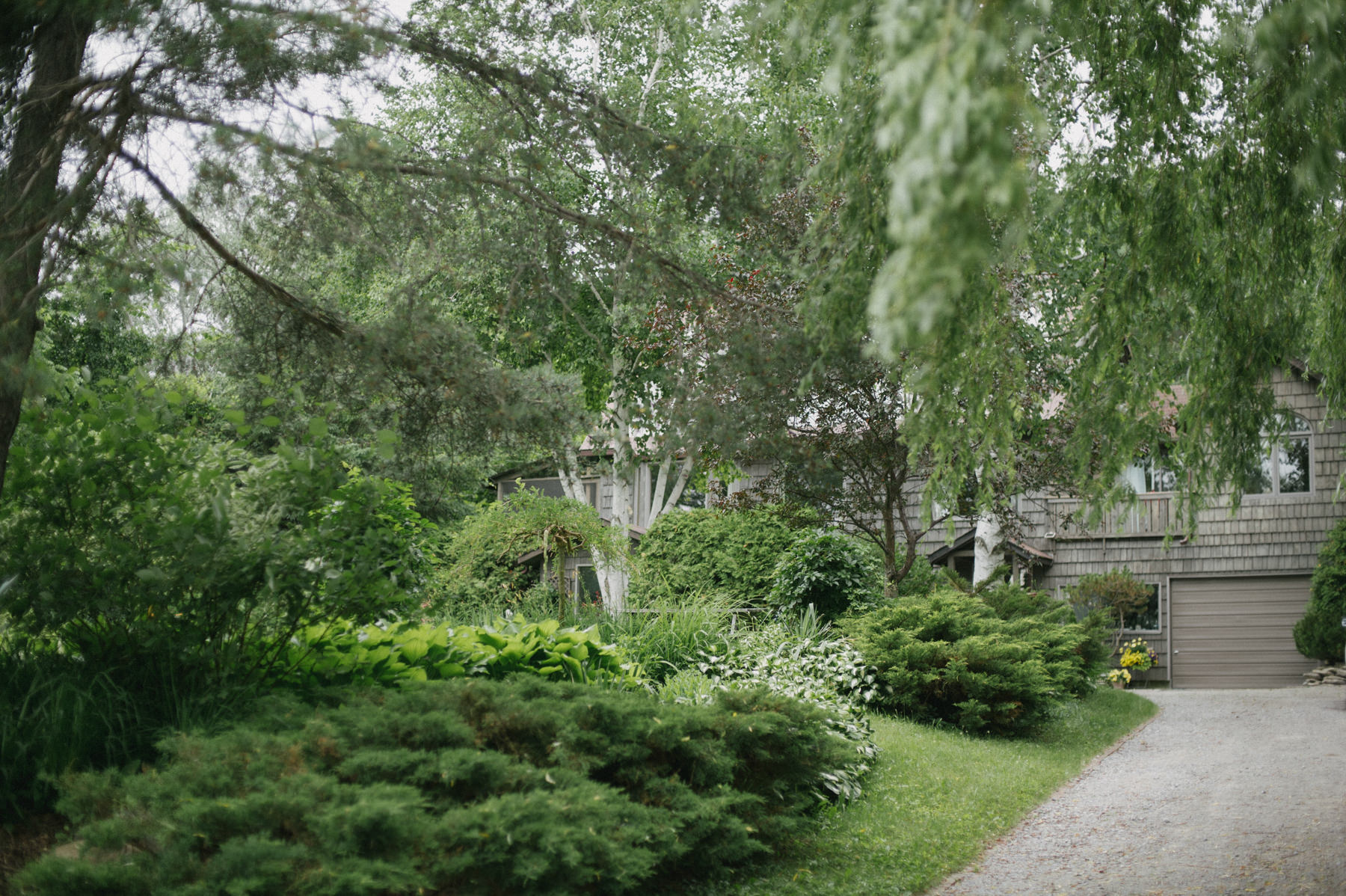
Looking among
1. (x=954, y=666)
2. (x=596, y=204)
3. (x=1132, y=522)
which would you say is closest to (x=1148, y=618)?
(x=1132, y=522)

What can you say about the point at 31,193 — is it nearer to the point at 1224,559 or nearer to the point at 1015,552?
the point at 1015,552

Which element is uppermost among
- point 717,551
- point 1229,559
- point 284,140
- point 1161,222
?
point 284,140

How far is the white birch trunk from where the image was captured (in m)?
15.2

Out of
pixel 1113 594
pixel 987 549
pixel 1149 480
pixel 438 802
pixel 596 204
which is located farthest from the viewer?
pixel 1149 480

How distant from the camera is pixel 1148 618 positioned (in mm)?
19625

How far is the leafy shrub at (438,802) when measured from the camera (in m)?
3.46

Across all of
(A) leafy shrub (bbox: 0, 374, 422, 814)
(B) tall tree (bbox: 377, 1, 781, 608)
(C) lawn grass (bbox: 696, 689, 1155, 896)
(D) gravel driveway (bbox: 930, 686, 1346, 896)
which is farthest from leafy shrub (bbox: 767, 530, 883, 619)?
(A) leafy shrub (bbox: 0, 374, 422, 814)

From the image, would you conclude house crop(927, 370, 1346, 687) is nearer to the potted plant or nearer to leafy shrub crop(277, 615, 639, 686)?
the potted plant

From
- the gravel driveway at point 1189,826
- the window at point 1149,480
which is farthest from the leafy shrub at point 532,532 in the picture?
the window at point 1149,480

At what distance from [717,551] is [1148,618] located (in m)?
9.02

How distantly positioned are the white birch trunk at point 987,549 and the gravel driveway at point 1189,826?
4.85 meters

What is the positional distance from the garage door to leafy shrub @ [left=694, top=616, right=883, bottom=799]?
11816 millimetres

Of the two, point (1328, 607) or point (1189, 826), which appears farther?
point (1328, 607)

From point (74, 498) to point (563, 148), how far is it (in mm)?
3366
